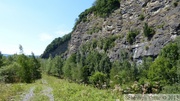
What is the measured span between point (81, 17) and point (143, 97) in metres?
163

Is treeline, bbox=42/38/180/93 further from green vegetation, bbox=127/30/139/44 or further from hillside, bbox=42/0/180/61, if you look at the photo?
green vegetation, bbox=127/30/139/44

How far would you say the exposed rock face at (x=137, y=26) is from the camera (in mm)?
96500

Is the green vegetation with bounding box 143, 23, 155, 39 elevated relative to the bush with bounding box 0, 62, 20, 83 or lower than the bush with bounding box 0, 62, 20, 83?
elevated

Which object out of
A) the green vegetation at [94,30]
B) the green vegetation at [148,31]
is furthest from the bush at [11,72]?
the green vegetation at [94,30]

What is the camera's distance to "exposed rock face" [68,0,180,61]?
96.5 meters

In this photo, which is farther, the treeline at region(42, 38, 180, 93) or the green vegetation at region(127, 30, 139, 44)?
the green vegetation at region(127, 30, 139, 44)

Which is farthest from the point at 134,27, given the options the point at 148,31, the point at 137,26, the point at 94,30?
the point at 94,30

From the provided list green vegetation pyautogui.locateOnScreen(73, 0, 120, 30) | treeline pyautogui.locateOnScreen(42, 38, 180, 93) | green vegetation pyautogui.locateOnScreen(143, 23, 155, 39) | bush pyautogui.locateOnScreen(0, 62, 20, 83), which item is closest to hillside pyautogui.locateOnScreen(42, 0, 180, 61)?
green vegetation pyautogui.locateOnScreen(143, 23, 155, 39)

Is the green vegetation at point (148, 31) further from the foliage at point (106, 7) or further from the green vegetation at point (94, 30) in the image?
the foliage at point (106, 7)

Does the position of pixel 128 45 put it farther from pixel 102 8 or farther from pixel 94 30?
pixel 102 8

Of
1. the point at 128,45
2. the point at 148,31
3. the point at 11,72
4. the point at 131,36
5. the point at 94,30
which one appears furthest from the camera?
the point at 94,30

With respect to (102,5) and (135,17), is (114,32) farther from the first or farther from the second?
(102,5)

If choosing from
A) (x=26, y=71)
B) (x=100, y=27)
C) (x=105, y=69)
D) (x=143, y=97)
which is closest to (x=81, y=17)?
(x=100, y=27)

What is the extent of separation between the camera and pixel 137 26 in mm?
119812
